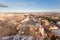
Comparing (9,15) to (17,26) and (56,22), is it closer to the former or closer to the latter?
(17,26)

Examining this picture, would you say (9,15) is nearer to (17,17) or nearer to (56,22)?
(17,17)

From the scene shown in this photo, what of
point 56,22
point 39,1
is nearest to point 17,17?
point 39,1

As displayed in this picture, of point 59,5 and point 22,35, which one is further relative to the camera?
point 59,5

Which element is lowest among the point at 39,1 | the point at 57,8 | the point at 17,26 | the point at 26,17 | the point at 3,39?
the point at 3,39

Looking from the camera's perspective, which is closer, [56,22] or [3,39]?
[3,39]

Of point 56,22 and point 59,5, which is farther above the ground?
point 59,5

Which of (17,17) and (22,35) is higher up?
(17,17)

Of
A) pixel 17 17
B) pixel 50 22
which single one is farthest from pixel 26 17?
pixel 50 22

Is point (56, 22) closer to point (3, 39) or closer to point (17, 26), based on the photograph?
point (17, 26)

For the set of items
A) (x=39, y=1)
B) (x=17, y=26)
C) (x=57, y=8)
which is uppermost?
(x=39, y=1)
